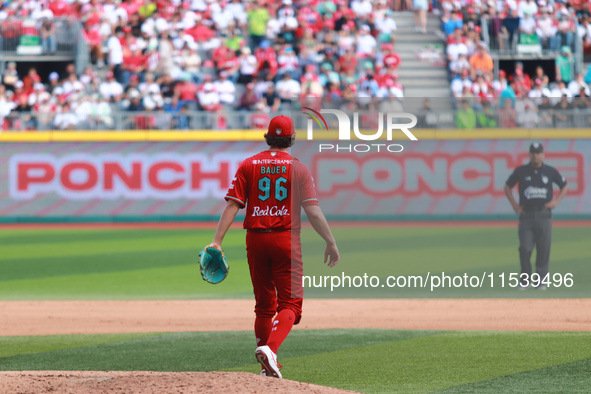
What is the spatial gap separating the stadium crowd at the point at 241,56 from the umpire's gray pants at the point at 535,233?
990 cm

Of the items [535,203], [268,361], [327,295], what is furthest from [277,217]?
[535,203]

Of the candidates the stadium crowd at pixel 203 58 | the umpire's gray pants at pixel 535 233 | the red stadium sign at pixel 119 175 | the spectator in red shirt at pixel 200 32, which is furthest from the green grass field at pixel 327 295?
the spectator in red shirt at pixel 200 32

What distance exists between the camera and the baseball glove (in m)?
6.06

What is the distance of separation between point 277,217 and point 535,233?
21.2 feet

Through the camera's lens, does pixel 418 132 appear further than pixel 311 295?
Yes

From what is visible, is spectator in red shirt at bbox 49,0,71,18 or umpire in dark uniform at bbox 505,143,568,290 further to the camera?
spectator in red shirt at bbox 49,0,71,18

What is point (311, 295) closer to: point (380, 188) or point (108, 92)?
point (380, 188)

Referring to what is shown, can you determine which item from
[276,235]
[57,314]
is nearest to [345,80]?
[57,314]

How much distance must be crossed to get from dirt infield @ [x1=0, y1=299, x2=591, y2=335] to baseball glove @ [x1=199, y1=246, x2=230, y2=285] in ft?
11.8

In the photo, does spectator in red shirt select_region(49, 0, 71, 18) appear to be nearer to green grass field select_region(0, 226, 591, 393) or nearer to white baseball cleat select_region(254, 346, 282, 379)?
green grass field select_region(0, 226, 591, 393)

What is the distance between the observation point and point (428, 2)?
989 inches

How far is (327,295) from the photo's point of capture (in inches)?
475

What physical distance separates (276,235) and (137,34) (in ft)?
61.2

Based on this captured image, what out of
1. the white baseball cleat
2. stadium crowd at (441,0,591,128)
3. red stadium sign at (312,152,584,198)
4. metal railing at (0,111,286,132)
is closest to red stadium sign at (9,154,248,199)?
metal railing at (0,111,286,132)
